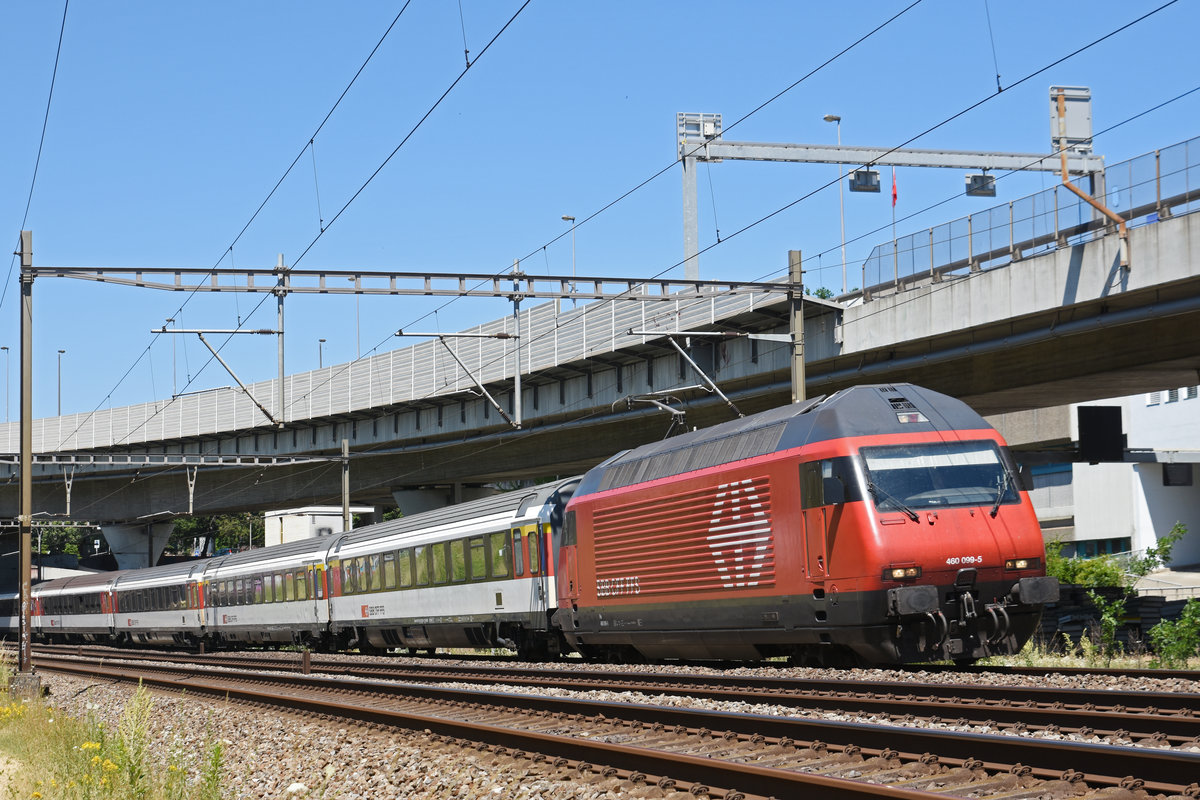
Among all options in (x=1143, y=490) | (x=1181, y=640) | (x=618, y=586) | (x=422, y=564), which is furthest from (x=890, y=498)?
(x=1143, y=490)

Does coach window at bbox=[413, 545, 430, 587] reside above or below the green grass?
above

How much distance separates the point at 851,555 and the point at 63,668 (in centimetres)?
2598

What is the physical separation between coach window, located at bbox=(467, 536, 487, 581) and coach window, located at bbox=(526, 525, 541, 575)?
7.08ft

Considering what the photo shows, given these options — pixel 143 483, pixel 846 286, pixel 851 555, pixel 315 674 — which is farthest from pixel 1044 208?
pixel 143 483

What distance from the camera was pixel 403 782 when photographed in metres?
10.9

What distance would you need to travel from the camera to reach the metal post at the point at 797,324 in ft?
78.8

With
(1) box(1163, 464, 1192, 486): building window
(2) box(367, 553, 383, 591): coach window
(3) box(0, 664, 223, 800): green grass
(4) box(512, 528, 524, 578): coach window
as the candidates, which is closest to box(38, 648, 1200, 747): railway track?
(3) box(0, 664, 223, 800): green grass

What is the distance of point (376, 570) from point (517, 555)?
777cm

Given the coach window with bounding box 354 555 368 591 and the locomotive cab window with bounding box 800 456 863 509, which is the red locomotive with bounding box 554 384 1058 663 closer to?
the locomotive cab window with bounding box 800 456 863 509

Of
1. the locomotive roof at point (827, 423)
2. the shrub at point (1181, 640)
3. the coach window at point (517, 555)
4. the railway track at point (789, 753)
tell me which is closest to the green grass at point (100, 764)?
the railway track at point (789, 753)

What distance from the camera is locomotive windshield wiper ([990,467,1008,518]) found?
1551 centimetres

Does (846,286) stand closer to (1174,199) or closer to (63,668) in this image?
(1174,199)

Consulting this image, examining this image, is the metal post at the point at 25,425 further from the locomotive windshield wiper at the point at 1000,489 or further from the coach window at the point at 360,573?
the locomotive windshield wiper at the point at 1000,489

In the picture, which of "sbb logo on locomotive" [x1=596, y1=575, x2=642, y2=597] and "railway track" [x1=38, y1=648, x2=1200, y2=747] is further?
"sbb logo on locomotive" [x1=596, y1=575, x2=642, y2=597]
